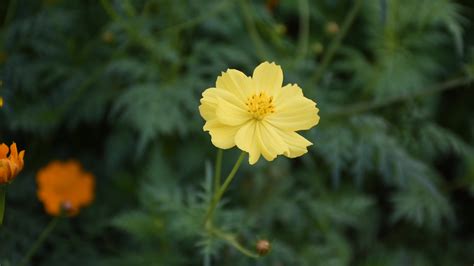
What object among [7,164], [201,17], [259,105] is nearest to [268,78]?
[259,105]

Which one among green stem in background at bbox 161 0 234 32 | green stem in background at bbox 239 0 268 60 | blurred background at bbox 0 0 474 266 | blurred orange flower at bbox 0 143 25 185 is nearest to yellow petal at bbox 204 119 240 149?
blurred orange flower at bbox 0 143 25 185

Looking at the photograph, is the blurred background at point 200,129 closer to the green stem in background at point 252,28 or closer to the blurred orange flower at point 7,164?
the green stem in background at point 252,28

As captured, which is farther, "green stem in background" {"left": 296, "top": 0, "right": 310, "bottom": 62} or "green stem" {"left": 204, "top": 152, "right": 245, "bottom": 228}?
"green stem in background" {"left": 296, "top": 0, "right": 310, "bottom": 62}

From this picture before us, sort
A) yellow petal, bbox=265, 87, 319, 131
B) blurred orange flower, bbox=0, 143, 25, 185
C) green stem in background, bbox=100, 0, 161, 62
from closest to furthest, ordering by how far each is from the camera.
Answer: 1. blurred orange flower, bbox=0, 143, 25, 185
2. yellow petal, bbox=265, 87, 319, 131
3. green stem in background, bbox=100, 0, 161, 62

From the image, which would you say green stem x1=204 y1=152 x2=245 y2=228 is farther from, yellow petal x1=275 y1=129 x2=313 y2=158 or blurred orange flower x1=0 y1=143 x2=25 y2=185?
blurred orange flower x1=0 y1=143 x2=25 y2=185

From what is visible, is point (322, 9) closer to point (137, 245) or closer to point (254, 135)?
point (137, 245)

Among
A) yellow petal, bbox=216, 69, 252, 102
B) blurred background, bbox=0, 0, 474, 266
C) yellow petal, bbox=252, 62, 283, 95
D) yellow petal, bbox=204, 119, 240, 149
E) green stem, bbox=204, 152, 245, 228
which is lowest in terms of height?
green stem, bbox=204, 152, 245, 228

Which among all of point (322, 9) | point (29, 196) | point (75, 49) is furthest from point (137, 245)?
point (322, 9)
